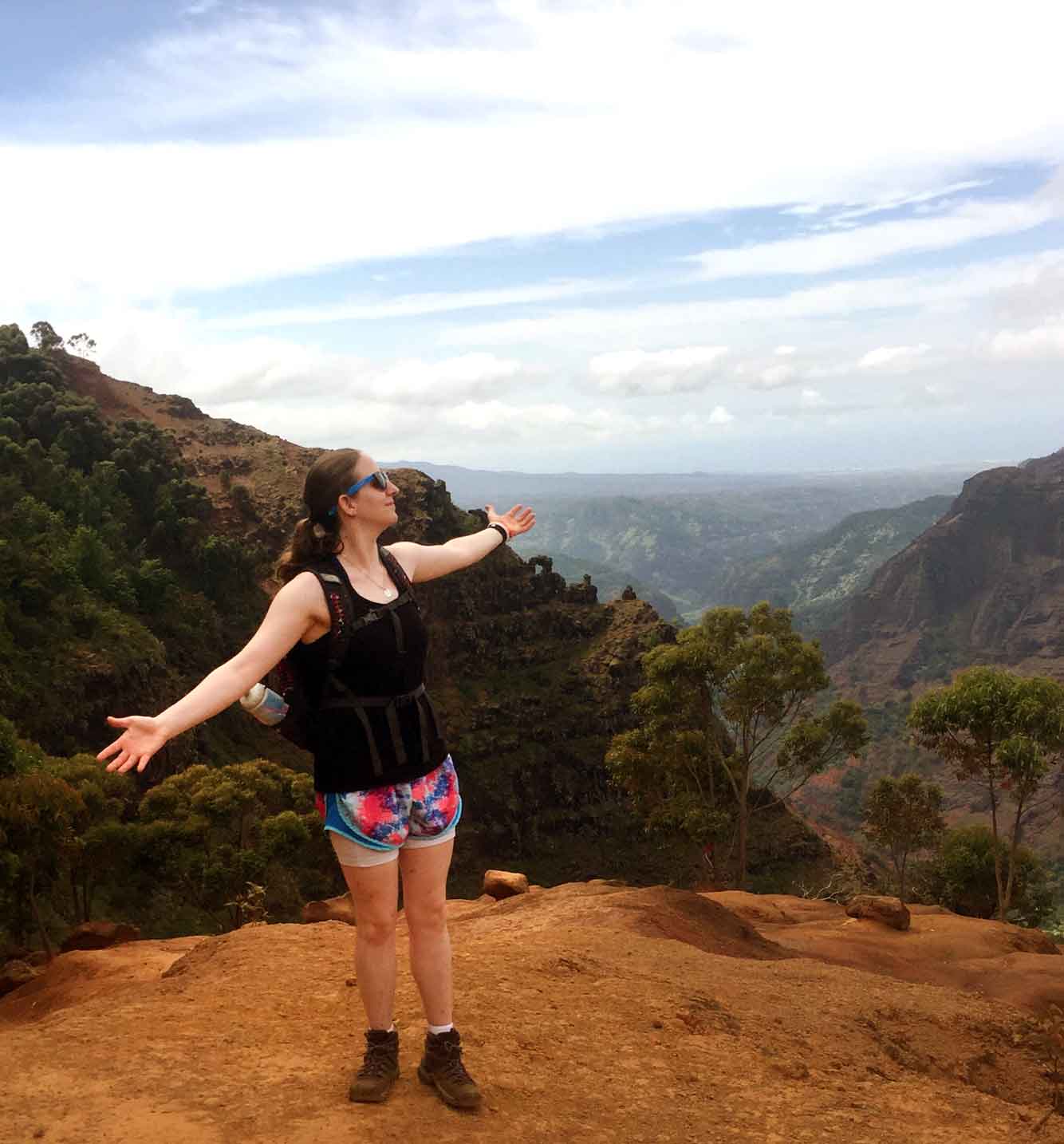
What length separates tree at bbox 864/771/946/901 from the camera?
30.7 metres

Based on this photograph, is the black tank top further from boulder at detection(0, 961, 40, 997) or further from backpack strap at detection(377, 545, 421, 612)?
boulder at detection(0, 961, 40, 997)

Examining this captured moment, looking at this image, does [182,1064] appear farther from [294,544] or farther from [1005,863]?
[1005,863]

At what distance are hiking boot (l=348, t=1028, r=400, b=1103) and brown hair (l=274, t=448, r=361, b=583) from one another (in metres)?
2.22

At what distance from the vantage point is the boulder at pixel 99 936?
1605 centimetres


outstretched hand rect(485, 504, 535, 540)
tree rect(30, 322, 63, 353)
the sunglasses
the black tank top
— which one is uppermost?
tree rect(30, 322, 63, 353)

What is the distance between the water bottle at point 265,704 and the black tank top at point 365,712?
0.13m

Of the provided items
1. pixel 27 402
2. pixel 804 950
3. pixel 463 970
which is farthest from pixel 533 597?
pixel 463 970

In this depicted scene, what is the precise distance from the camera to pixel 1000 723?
68.9 ft

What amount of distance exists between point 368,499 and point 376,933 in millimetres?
1974

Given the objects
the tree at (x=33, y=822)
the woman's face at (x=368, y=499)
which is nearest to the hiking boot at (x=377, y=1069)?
the woman's face at (x=368, y=499)

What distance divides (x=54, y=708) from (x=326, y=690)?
39198 millimetres

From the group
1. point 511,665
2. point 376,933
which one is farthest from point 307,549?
point 511,665

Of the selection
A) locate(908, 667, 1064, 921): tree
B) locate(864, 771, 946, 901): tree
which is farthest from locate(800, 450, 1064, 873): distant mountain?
locate(908, 667, 1064, 921): tree

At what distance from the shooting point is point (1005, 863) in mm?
30469
